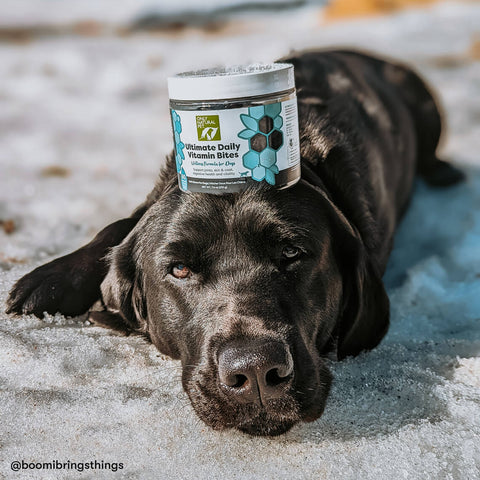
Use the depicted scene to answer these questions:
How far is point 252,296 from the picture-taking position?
85.0 inches

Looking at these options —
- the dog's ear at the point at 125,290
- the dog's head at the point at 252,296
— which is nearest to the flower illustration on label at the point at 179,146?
the dog's head at the point at 252,296

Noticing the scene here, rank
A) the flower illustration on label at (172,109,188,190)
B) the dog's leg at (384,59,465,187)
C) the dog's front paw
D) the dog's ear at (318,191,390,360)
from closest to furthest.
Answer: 1. the flower illustration on label at (172,109,188,190)
2. the dog's ear at (318,191,390,360)
3. the dog's front paw
4. the dog's leg at (384,59,465,187)

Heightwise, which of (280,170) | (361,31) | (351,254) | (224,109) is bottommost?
(361,31)

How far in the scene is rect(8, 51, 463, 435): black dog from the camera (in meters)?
2.02

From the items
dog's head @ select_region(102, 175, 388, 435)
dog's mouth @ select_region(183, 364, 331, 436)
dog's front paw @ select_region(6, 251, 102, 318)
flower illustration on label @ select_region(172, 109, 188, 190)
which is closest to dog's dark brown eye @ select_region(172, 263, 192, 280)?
dog's head @ select_region(102, 175, 388, 435)

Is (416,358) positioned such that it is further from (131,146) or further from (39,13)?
(39,13)

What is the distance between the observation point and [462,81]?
21.3ft

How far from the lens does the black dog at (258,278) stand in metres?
2.02

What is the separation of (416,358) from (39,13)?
26.1 ft

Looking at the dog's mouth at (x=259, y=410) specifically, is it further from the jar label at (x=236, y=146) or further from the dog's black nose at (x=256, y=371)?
the jar label at (x=236, y=146)

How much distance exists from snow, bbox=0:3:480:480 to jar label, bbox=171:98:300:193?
79 centimetres

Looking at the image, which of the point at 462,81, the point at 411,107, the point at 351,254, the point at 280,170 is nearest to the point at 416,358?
the point at 351,254

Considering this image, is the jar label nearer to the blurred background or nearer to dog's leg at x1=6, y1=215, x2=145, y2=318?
dog's leg at x1=6, y1=215, x2=145, y2=318

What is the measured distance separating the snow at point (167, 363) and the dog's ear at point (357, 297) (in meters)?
0.08
